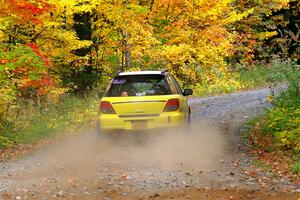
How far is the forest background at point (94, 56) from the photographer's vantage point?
13.7 metres

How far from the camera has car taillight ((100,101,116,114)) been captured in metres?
10.9

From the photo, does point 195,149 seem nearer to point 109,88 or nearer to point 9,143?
point 109,88

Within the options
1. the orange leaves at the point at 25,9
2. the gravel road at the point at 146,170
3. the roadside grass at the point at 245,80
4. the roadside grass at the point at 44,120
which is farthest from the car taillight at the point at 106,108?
the roadside grass at the point at 245,80

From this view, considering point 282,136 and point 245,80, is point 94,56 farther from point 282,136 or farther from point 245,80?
point 282,136

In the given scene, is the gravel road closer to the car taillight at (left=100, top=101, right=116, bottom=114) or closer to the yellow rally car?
the yellow rally car

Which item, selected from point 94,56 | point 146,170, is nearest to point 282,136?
point 146,170

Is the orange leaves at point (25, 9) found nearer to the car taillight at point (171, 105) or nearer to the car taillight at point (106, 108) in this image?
the car taillight at point (106, 108)

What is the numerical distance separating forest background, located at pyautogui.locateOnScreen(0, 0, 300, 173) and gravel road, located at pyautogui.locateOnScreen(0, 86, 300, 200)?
149 centimetres

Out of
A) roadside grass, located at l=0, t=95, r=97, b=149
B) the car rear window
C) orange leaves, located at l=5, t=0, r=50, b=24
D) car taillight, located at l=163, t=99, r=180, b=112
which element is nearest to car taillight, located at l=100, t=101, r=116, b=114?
the car rear window

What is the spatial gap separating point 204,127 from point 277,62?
1434 centimetres

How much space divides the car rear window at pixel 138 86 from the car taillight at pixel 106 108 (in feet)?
0.95

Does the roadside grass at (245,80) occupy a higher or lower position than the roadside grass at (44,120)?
higher

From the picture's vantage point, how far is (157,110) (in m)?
10.8

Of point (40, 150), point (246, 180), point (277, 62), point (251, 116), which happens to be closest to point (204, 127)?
point (251, 116)
